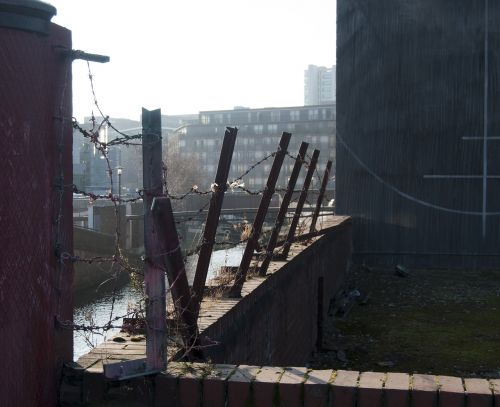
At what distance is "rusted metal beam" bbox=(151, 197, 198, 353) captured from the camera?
358 cm

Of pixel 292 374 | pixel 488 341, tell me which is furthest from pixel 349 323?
pixel 292 374

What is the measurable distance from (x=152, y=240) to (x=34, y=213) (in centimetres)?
69

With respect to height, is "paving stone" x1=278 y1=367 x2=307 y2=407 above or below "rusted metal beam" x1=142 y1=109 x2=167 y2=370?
below

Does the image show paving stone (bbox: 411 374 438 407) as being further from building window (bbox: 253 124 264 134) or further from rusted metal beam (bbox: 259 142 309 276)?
building window (bbox: 253 124 264 134)

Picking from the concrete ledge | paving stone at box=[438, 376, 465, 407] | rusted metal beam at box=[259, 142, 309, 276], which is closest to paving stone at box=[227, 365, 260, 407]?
the concrete ledge

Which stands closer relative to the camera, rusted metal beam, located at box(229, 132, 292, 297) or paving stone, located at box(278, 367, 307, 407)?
paving stone, located at box(278, 367, 307, 407)

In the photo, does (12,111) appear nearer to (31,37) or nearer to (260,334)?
(31,37)

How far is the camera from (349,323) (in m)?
11.2

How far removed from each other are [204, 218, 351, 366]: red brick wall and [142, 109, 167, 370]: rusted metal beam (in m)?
0.75

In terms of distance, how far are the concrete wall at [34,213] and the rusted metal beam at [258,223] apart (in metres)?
2.43

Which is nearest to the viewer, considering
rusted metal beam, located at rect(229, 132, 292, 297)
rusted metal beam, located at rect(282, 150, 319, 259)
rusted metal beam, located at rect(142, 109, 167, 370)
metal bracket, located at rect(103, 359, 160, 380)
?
metal bracket, located at rect(103, 359, 160, 380)

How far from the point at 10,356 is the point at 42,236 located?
0.58m

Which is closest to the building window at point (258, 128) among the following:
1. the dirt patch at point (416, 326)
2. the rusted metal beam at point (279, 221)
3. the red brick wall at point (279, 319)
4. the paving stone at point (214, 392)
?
the dirt patch at point (416, 326)

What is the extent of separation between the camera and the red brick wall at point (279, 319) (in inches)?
201
